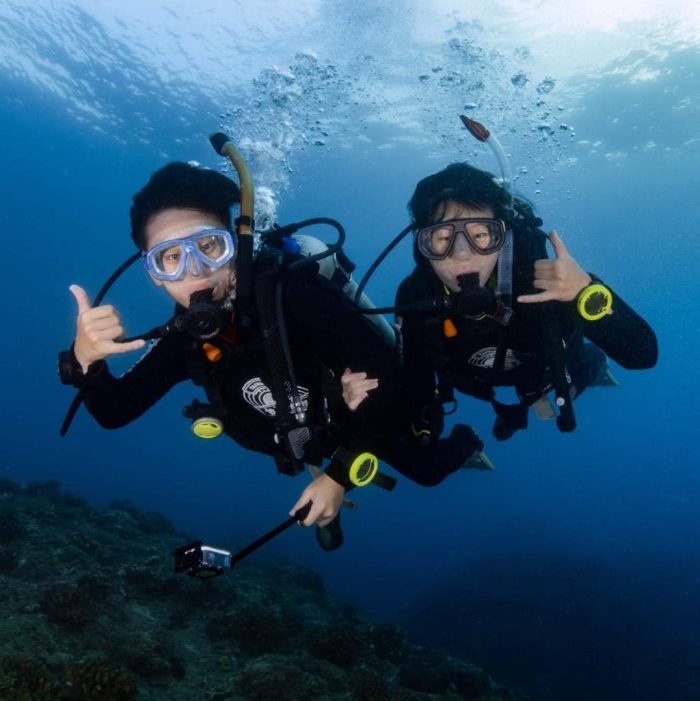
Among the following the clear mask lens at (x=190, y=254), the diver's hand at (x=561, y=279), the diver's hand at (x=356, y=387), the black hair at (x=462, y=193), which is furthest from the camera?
the black hair at (x=462, y=193)

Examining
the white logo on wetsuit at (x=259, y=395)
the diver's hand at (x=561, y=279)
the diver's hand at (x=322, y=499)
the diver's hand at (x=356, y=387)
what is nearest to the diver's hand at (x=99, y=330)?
the white logo on wetsuit at (x=259, y=395)

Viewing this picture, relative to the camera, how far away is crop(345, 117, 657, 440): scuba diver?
432cm

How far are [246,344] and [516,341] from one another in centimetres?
272

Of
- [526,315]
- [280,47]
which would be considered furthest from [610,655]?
[280,47]

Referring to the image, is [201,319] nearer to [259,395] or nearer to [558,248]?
[259,395]

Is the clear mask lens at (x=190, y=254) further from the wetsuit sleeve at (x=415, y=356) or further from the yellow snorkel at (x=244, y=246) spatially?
the wetsuit sleeve at (x=415, y=356)

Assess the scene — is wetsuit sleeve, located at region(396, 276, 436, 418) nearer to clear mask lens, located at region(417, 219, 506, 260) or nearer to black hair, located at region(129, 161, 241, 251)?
clear mask lens, located at region(417, 219, 506, 260)

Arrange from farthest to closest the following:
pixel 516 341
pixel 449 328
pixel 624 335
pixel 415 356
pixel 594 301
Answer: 1. pixel 415 356
2. pixel 516 341
3. pixel 449 328
4. pixel 624 335
5. pixel 594 301

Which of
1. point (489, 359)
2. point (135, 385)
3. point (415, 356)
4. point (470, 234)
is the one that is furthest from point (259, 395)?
point (489, 359)

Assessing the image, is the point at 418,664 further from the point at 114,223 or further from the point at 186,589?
the point at 114,223

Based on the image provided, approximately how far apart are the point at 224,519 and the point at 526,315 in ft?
139

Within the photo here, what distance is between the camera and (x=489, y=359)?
18.3 feet

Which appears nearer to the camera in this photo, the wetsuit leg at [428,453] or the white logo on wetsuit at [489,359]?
the wetsuit leg at [428,453]

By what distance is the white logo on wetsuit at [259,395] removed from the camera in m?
4.53
